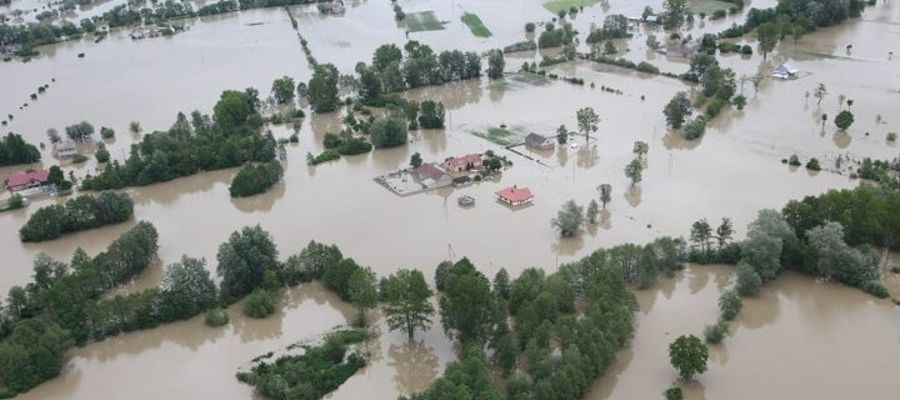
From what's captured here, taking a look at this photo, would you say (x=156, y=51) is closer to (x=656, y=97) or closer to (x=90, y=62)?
(x=90, y=62)

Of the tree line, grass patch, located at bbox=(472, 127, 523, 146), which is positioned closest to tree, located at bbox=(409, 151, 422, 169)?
grass patch, located at bbox=(472, 127, 523, 146)

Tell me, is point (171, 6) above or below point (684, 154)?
above

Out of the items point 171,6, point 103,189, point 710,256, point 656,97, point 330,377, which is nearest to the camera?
point 330,377

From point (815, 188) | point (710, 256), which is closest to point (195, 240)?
point (710, 256)

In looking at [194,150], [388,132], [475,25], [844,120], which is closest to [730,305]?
[844,120]

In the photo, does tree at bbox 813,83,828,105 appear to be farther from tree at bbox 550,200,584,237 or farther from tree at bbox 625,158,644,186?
tree at bbox 550,200,584,237

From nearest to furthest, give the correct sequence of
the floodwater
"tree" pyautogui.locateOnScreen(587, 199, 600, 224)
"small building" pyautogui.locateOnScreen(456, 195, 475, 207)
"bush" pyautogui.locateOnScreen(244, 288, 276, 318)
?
the floodwater, "bush" pyautogui.locateOnScreen(244, 288, 276, 318), "tree" pyautogui.locateOnScreen(587, 199, 600, 224), "small building" pyautogui.locateOnScreen(456, 195, 475, 207)

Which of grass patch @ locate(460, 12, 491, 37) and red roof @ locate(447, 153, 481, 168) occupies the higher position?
grass patch @ locate(460, 12, 491, 37)

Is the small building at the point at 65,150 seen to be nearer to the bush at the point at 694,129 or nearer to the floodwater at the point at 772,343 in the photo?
the floodwater at the point at 772,343
